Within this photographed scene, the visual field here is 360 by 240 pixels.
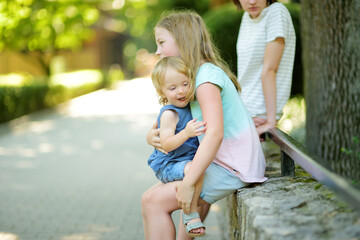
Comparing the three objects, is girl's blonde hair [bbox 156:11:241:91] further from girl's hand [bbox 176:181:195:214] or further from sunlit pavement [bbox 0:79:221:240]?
sunlit pavement [bbox 0:79:221:240]

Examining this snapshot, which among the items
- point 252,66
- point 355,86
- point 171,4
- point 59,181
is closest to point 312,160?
point 252,66

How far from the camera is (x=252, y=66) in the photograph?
330 cm

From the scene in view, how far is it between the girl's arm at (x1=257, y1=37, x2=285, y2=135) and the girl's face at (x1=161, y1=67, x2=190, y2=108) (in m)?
0.84

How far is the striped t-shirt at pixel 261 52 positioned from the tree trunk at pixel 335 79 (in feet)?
3.54

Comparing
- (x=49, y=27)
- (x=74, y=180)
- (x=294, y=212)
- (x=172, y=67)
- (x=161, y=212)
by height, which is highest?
(x=49, y=27)

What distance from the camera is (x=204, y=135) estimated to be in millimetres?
2467

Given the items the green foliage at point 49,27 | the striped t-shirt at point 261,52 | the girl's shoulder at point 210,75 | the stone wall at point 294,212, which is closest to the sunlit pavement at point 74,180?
the striped t-shirt at point 261,52

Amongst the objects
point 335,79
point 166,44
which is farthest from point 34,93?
point 166,44

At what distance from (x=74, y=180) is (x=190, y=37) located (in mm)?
4604

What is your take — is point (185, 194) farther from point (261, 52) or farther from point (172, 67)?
point (261, 52)

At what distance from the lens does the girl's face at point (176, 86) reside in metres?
2.48

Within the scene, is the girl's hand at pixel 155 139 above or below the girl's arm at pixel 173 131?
below

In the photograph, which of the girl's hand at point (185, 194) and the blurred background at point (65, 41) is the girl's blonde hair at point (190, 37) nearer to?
the blurred background at point (65, 41)

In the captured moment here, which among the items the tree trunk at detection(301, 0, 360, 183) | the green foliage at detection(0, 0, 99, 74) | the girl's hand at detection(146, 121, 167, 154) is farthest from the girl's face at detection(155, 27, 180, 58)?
the green foliage at detection(0, 0, 99, 74)
